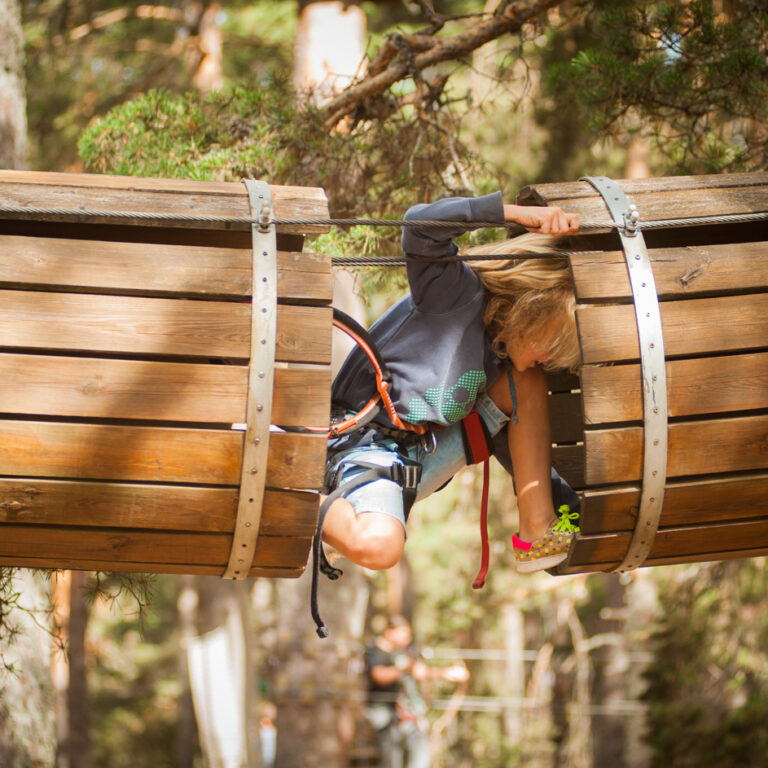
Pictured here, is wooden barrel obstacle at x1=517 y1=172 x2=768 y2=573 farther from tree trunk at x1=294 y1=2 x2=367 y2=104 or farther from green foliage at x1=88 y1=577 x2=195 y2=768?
green foliage at x1=88 y1=577 x2=195 y2=768

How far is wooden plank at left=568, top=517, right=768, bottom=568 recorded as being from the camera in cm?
247

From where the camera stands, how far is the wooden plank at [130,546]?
2244 mm

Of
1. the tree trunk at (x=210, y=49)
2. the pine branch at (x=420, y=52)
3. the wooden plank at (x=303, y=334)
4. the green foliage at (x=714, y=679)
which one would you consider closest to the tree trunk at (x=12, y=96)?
the pine branch at (x=420, y=52)

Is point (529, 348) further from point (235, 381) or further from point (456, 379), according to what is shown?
point (235, 381)

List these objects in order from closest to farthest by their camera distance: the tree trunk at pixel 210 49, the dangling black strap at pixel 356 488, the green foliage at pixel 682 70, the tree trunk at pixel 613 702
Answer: the dangling black strap at pixel 356 488
the green foliage at pixel 682 70
the tree trunk at pixel 210 49
the tree trunk at pixel 613 702

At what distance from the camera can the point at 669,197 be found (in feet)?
8.41

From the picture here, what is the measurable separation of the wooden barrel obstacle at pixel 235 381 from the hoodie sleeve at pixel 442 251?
9.6 inches

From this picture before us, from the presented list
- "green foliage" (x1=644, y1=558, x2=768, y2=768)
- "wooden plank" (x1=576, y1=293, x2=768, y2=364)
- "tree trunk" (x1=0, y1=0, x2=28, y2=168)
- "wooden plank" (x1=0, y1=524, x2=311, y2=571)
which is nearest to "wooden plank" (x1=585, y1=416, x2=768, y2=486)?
"wooden plank" (x1=576, y1=293, x2=768, y2=364)

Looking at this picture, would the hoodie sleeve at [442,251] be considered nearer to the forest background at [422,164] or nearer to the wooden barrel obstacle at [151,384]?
the wooden barrel obstacle at [151,384]

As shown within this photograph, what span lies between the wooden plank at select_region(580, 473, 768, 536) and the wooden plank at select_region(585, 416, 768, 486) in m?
0.04

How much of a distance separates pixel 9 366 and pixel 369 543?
0.99 metres

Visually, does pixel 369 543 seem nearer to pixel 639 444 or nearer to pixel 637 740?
pixel 639 444


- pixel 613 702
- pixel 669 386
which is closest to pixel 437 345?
pixel 669 386

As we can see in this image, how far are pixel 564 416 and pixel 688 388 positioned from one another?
1011mm
